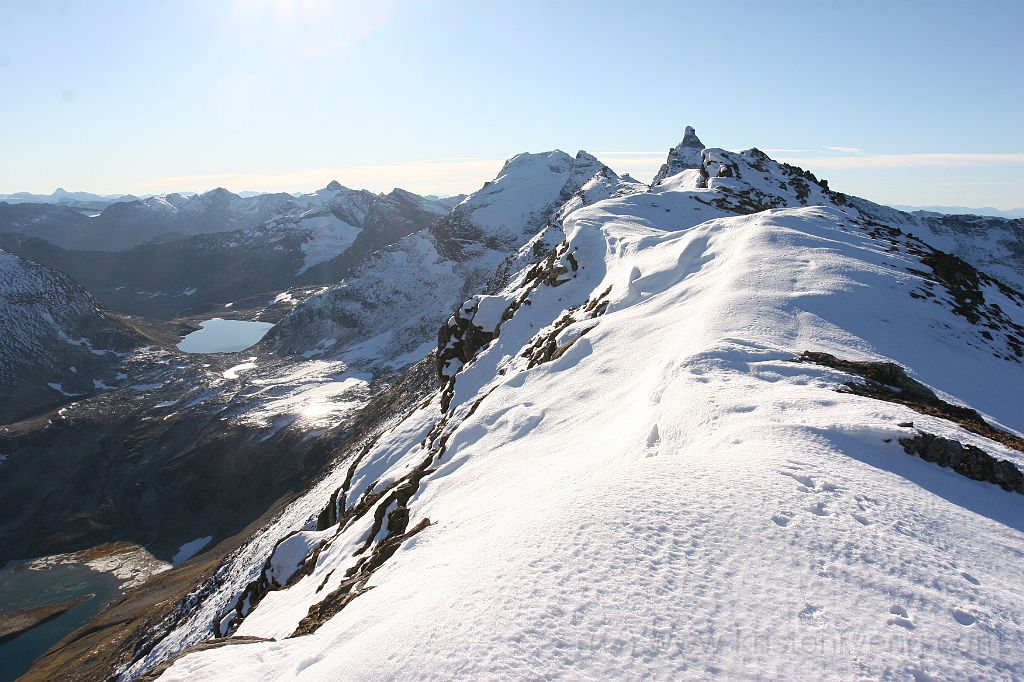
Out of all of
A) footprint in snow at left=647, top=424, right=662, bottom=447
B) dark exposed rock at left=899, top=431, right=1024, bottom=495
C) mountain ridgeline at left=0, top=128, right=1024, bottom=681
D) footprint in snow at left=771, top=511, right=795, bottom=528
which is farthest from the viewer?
Result: footprint in snow at left=647, top=424, right=662, bottom=447

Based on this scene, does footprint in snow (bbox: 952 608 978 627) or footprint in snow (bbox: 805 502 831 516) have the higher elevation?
footprint in snow (bbox: 805 502 831 516)

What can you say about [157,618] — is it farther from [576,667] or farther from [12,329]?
[12,329]

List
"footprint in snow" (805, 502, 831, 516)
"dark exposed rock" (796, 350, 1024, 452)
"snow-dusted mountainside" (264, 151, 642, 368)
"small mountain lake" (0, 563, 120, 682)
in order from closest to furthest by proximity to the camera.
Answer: "footprint in snow" (805, 502, 831, 516), "dark exposed rock" (796, 350, 1024, 452), "small mountain lake" (0, 563, 120, 682), "snow-dusted mountainside" (264, 151, 642, 368)

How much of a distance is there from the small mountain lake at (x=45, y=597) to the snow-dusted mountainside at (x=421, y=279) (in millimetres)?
60484

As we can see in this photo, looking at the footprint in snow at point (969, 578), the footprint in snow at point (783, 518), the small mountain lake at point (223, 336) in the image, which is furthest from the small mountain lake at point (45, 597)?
the small mountain lake at point (223, 336)

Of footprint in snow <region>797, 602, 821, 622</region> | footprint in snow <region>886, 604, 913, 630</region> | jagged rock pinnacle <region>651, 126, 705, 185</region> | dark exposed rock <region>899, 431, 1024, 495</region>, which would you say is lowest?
footprint in snow <region>797, 602, 821, 622</region>

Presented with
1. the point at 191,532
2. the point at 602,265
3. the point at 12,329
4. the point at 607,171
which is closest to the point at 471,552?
the point at 602,265

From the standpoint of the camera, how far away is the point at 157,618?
4209 cm

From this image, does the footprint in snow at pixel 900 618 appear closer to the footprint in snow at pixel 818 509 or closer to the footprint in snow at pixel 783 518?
the footprint in snow at pixel 783 518

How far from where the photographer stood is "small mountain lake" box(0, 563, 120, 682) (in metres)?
51.9

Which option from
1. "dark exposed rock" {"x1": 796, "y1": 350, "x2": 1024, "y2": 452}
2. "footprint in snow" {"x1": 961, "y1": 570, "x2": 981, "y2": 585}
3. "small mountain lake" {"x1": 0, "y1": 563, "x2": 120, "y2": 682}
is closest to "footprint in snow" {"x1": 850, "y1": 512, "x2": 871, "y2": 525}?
"footprint in snow" {"x1": 961, "y1": 570, "x2": 981, "y2": 585}

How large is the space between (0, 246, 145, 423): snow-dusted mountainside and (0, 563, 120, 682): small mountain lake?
60377 mm

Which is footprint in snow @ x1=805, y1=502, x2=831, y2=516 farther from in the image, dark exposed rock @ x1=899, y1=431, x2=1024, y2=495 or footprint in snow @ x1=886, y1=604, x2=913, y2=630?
dark exposed rock @ x1=899, y1=431, x2=1024, y2=495

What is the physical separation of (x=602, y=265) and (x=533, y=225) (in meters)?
124
